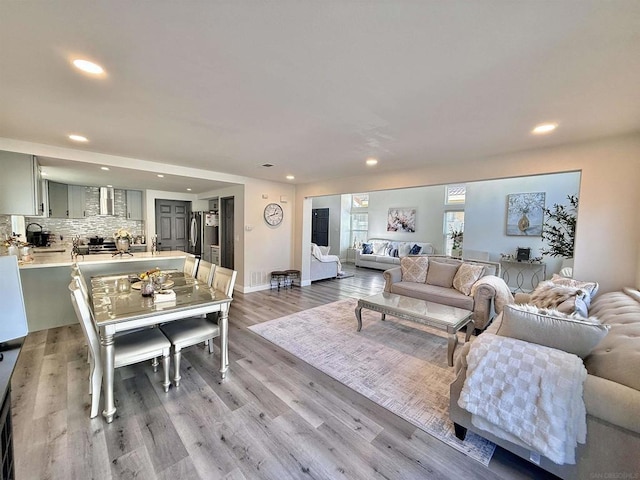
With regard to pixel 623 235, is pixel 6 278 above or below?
below

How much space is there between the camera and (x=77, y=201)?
580cm

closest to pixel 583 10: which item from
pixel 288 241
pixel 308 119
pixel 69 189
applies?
pixel 308 119

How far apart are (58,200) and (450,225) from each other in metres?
9.75

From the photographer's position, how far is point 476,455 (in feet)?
5.32

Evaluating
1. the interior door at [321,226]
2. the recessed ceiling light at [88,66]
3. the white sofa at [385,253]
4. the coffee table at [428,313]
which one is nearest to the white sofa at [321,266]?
the white sofa at [385,253]

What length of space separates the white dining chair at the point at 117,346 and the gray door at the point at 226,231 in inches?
157

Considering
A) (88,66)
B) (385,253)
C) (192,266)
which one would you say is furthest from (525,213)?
(88,66)

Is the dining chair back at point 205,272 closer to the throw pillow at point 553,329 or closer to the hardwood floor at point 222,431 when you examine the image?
the hardwood floor at point 222,431

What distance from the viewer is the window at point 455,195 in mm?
7455

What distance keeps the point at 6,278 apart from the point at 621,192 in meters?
4.59

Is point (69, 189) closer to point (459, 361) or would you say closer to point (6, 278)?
point (6, 278)

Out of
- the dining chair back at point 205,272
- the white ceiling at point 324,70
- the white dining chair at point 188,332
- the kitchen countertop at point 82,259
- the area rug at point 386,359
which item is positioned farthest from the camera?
the kitchen countertop at point 82,259

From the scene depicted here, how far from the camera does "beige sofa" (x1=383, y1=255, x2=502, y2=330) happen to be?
11.2 feet

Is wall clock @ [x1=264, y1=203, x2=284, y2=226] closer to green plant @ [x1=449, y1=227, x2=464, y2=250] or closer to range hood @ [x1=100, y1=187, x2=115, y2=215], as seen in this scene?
range hood @ [x1=100, y1=187, x2=115, y2=215]
